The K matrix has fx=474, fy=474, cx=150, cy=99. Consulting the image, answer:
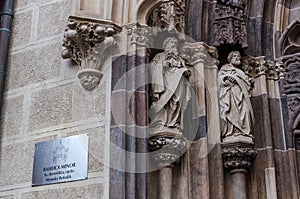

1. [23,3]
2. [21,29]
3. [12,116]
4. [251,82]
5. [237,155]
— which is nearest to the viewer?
[237,155]

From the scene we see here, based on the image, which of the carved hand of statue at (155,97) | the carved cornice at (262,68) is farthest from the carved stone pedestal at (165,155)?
the carved cornice at (262,68)

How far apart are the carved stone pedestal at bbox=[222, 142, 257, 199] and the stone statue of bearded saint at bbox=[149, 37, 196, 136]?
0.44m

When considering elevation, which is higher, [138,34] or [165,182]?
[138,34]

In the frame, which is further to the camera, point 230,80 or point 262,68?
point 262,68

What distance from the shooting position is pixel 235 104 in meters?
3.36

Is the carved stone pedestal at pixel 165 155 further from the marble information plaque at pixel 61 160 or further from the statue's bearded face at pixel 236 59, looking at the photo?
the statue's bearded face at pixel 236 59

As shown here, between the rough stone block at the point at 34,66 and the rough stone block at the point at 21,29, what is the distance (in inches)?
4.4

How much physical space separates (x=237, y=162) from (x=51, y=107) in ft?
4.37

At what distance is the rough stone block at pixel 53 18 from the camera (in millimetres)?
3529

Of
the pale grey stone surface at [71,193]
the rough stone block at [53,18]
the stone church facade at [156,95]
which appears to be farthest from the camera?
the rough stone block at [53,18]

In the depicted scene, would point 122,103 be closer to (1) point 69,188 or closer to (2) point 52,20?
(1) point 69,188

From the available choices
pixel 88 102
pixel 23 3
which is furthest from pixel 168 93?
pixel 23 3

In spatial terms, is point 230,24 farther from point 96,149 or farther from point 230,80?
point 96,149

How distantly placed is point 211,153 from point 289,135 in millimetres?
676
